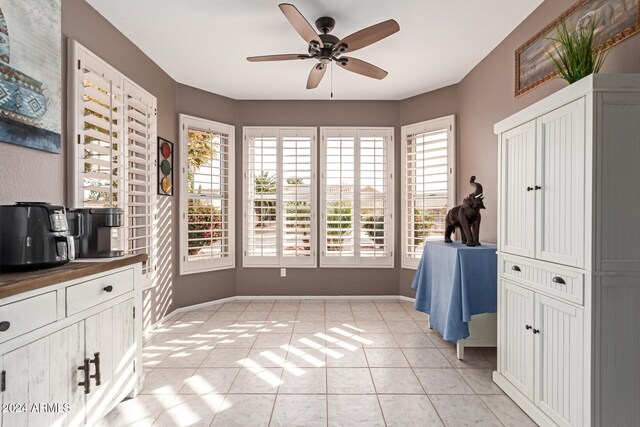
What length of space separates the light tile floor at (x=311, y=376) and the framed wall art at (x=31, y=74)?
1.82 m

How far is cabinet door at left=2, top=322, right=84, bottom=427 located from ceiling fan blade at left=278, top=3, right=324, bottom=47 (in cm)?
217

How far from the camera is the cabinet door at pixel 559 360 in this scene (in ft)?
5.20

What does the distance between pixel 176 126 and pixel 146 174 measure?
1017 mm

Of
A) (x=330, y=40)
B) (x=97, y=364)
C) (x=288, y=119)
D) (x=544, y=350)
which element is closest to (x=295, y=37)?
(x=330, y=40)

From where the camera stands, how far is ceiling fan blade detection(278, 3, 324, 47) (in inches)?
80.6

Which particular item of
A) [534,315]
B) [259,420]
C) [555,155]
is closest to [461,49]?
[555,155]

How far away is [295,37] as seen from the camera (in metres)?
3.01

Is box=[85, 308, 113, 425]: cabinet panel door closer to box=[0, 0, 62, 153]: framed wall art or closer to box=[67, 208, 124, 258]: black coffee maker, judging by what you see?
box=[67, 208, 124, 258]: black coffee maker

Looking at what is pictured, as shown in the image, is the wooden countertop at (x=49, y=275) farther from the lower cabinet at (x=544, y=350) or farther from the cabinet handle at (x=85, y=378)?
the lower cabinet at (x=544, y=350)

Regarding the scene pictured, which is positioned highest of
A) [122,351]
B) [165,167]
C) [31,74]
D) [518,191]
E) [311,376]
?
[31,74]

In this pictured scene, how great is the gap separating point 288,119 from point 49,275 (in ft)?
11.9

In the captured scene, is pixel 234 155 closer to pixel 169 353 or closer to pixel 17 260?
pixel 169 353

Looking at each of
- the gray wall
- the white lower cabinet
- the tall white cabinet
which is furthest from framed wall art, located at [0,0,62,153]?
the tall white cabinet

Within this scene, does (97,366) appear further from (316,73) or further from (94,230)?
(316,73)
